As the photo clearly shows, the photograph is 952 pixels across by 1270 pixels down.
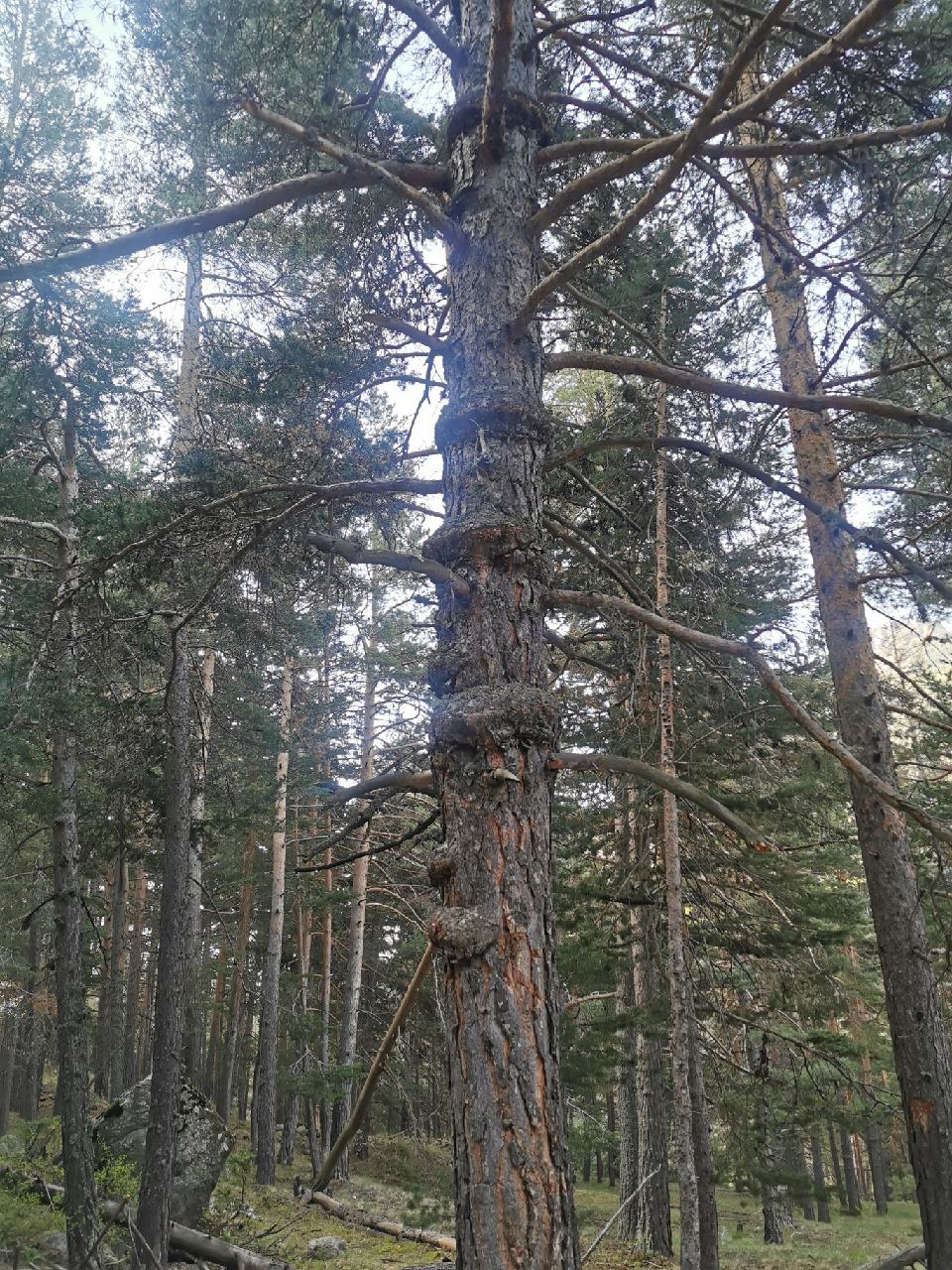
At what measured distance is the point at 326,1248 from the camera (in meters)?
9.45

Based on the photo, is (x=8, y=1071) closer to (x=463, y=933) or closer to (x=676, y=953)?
(x=676, y=953)

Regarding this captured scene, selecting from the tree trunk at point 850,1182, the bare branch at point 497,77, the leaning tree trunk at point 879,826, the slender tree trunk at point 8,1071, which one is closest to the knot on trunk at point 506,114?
the bare branch at point 497,77

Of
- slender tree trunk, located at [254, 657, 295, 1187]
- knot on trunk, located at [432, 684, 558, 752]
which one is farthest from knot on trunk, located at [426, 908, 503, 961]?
slender tree trunk, located at [254, 657, 295, 1187]

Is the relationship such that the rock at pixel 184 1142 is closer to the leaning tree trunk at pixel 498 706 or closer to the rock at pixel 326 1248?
the rock at pixel 326 1248

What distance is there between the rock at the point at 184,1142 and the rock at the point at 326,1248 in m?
1.47

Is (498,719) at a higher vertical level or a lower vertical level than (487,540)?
lower

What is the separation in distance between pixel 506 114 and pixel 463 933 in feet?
11.0

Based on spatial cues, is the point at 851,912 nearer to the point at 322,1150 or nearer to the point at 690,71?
the point at 690,71

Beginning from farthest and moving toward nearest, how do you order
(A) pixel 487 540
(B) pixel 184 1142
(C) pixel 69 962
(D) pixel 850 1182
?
(D) pixel 850 1182, (B) pixel 184 1142, (C) pixel 69 962, (A) pixel 487 540

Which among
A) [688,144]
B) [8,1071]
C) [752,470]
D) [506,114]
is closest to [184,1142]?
[752,470]

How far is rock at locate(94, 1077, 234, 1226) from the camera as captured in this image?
386 inches

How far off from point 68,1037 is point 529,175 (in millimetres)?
8981

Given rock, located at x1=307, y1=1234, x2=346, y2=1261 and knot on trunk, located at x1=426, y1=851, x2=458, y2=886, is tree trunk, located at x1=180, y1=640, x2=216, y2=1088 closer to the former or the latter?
rock, located at x1=307, y1=1234, x2=346, y2=1261

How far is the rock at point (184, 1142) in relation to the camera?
32.2 ft
